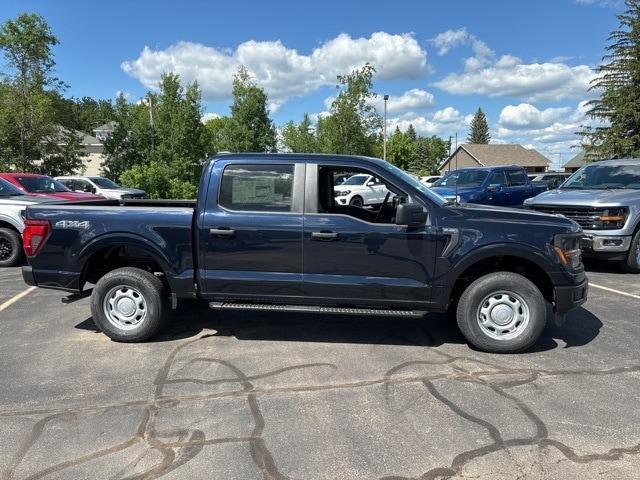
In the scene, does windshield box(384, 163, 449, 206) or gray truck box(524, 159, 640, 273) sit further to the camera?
gray truck box(524, 159, 640, 273)

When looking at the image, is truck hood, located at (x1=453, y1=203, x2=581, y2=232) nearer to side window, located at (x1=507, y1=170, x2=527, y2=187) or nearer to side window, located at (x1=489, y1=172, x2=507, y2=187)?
side window, located at (x1=489, y1=172, x2=507, y2=187)

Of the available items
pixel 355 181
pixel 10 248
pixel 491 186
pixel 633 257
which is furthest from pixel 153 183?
pixel 633 257

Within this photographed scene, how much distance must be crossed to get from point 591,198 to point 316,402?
703cm

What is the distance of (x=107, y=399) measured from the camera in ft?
13.4

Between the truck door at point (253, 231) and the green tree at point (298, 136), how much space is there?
35.0m

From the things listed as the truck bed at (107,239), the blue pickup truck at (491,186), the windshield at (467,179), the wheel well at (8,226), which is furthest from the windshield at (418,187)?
the windshield at (467,179)

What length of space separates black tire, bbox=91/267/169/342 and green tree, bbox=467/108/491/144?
133459mm

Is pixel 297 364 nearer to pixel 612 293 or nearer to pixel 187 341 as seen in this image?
pixel 187 341

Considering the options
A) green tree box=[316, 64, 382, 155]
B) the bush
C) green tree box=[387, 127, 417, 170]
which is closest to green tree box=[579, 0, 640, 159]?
green tree box=[316, 64, 382, 155]

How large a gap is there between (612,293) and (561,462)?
526 centimetres

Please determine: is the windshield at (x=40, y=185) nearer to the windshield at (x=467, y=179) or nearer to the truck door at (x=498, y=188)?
the windshield at (x=467, y=179)

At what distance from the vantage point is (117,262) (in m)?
5.75

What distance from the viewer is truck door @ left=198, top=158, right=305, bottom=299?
506 cm

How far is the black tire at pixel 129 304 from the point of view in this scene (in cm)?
530
